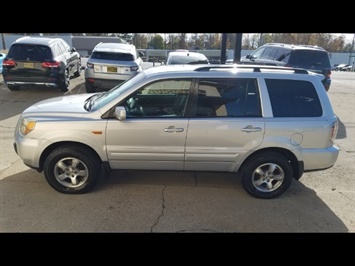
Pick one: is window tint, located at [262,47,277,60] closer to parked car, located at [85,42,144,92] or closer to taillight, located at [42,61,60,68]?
parked car, located at [85,42,144,92]

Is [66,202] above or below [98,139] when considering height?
below

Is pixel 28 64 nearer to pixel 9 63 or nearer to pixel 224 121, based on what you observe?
pixel 9 63

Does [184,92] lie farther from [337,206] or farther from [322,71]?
[322,71]

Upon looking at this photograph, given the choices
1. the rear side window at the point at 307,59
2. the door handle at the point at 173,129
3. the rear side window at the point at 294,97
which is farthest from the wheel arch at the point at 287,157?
the rear side window at the point at 307,59

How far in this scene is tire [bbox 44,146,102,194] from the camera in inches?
142

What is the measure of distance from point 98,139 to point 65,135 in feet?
1.33

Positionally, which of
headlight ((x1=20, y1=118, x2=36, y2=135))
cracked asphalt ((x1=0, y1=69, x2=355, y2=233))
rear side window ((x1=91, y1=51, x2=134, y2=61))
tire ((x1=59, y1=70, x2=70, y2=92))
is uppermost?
rear side window ((x1=91, y1=51, x2=134, y2=61))

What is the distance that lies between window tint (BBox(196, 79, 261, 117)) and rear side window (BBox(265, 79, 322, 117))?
25 cm

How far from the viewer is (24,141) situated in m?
3.62

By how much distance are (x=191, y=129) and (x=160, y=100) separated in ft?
1.98

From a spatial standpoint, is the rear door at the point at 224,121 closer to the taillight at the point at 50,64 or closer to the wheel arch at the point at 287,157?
the wheel arch at the point at 287,157

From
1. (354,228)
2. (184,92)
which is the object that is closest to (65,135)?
(184,92)

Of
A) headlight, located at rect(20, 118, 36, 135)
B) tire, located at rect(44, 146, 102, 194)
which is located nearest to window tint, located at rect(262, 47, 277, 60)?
tire, located at rect(44, 146, 102, 194)

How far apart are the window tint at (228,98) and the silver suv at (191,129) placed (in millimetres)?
13
